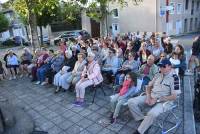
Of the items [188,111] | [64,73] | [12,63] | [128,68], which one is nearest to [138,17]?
[12,63]

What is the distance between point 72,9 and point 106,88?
11.4 metres

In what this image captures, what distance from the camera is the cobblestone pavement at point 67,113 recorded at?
492 centimetres

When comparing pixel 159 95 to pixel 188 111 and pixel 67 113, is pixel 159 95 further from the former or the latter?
pixel 67 113

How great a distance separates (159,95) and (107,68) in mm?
3069

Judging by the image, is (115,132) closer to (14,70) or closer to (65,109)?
(65,109)

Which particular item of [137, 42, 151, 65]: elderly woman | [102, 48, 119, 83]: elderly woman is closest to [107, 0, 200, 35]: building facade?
[137, 42, 151, 65]: elderly woman

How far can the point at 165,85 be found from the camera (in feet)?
14.4

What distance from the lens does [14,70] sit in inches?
385

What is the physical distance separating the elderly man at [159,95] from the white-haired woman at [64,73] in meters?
2.96

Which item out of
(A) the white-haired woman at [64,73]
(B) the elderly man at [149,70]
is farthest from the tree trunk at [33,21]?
(B) the elderly man at [149,70]

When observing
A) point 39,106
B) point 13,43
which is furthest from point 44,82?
point 13,43

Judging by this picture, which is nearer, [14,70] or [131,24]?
[14,70]

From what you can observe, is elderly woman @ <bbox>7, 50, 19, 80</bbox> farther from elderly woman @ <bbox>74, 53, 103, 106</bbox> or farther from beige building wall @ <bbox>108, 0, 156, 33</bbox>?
beige building wall @ <bbox>108, 0, 156, 33</bbox>

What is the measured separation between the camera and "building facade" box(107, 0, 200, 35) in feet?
86.2
